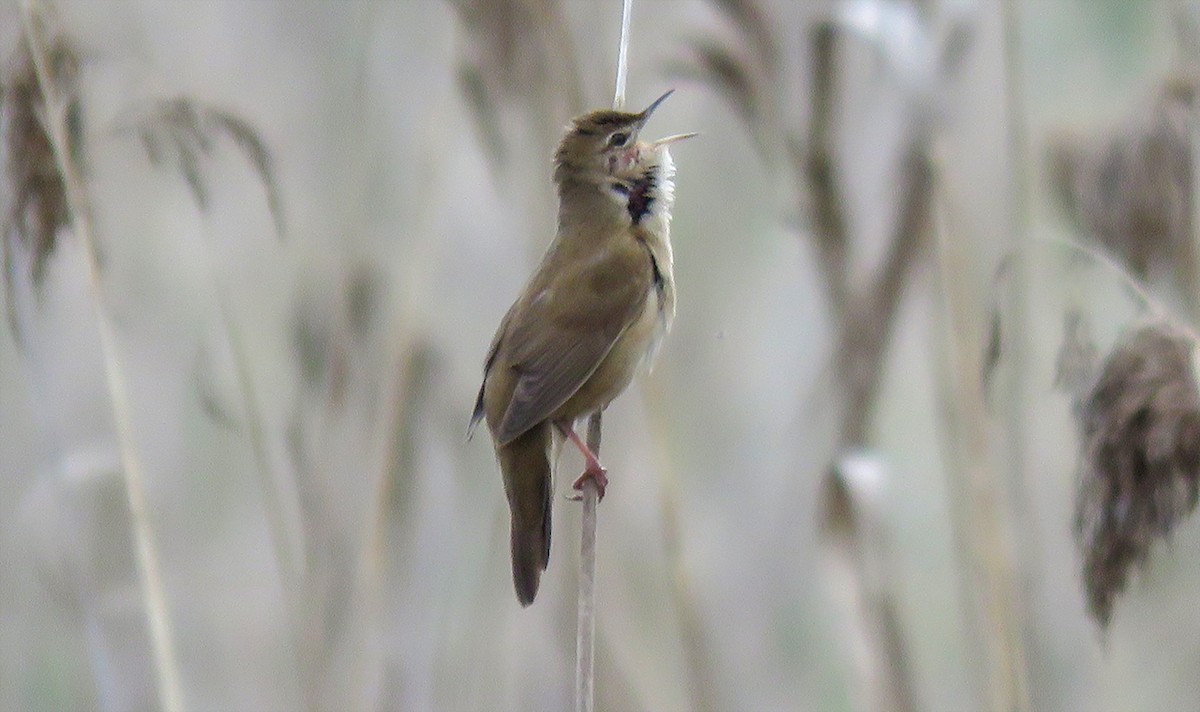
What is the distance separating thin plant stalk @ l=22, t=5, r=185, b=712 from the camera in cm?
204

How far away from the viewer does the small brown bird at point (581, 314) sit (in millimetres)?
2246

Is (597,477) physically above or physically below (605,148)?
below

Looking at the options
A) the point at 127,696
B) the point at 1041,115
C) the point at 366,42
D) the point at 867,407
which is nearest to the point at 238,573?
the point at 127,696

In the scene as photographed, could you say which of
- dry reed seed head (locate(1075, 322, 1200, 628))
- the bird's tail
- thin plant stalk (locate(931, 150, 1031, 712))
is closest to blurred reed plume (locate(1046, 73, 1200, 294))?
thin plant stalk (locate(931, 150, 1031, 712))

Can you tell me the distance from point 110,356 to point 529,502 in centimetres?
65

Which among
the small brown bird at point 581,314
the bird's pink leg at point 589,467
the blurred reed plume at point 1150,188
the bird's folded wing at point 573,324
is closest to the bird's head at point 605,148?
the small brown bird at point 581,314

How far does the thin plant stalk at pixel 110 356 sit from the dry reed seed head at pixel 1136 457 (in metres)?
1.28

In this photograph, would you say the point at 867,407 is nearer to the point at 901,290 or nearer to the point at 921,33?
the point at 901,290

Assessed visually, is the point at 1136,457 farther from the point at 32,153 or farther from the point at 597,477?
the point at 32,153

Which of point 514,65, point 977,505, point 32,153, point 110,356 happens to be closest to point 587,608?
point 977,505

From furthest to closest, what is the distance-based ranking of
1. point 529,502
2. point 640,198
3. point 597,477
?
point 640,198
point 597,477
point 529,502

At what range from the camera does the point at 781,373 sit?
11.2ft

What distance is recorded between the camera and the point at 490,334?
10.8 ft

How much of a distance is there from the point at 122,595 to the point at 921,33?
1646 millimetres
